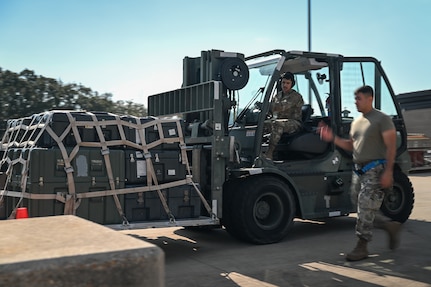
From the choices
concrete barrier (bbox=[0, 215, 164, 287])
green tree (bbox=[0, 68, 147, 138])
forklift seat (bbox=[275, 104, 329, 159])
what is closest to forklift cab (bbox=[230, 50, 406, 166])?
forklift seat (bbox=[275, 104, 329, 159])

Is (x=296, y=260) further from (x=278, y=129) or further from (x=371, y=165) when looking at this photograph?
(x=278, y=129)

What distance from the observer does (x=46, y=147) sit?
5.45m

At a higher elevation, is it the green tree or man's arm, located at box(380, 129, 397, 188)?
the green tree

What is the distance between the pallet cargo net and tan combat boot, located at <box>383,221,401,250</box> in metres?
2.34

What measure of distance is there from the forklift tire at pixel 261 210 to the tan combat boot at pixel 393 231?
1429 millimetres

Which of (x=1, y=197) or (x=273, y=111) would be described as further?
(x=273, y=111)

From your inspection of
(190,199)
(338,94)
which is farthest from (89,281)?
(338,94)

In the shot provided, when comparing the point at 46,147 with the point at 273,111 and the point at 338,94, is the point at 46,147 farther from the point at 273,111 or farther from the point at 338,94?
the point at 338,94

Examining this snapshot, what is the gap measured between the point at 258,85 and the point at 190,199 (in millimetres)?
2429

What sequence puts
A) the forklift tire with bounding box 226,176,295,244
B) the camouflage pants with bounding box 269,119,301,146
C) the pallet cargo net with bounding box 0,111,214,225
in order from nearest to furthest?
1. the pallet cargo net with bounding box 0,111,214,225
2. the forklift tire with bounding box 226,176,295,244
3. the camouflage pants with bounding box 269,119,301,146

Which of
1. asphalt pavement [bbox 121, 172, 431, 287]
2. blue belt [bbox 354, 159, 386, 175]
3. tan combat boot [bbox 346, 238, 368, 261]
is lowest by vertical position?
asphalt pavement [bbox 121, 172, 431, 287]

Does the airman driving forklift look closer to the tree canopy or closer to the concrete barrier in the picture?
the concrete barrier

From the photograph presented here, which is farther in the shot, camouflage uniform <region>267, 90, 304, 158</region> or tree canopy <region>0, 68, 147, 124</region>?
tree canopy <region>0, 68, 147, 124</region>

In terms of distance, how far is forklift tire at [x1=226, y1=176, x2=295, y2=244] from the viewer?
257 inches
